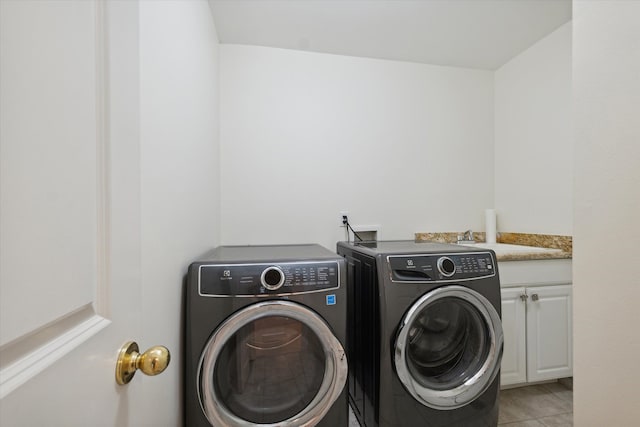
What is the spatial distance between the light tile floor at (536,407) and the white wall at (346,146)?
1.26 m

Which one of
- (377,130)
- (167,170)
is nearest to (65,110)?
(167,170)

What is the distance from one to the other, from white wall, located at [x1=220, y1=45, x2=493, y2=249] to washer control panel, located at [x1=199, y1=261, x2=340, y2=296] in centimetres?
101

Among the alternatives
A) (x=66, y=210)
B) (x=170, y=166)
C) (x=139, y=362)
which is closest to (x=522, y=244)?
(x=170, y=166)

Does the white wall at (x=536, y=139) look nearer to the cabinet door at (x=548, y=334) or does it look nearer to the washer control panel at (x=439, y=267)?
the cabinet door at (x=548, y=334)

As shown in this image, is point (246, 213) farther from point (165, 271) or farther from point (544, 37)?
point (544, 37)

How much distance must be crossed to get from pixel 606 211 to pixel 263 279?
1.32 m

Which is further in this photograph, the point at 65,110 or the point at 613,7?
the point at 613,7

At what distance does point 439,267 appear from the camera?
1.47 metres

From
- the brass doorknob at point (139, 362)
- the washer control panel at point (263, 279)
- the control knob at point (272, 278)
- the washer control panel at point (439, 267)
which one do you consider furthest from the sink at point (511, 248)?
the brass doorknob at point (139, 362)

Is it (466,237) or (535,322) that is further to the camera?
(466,237)

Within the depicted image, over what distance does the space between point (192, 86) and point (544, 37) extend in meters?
2.60

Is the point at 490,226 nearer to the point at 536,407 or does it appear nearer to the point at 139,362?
the point at 536,407

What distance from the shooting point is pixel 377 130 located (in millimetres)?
2477

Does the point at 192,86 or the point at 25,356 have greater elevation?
the point at 192,86
